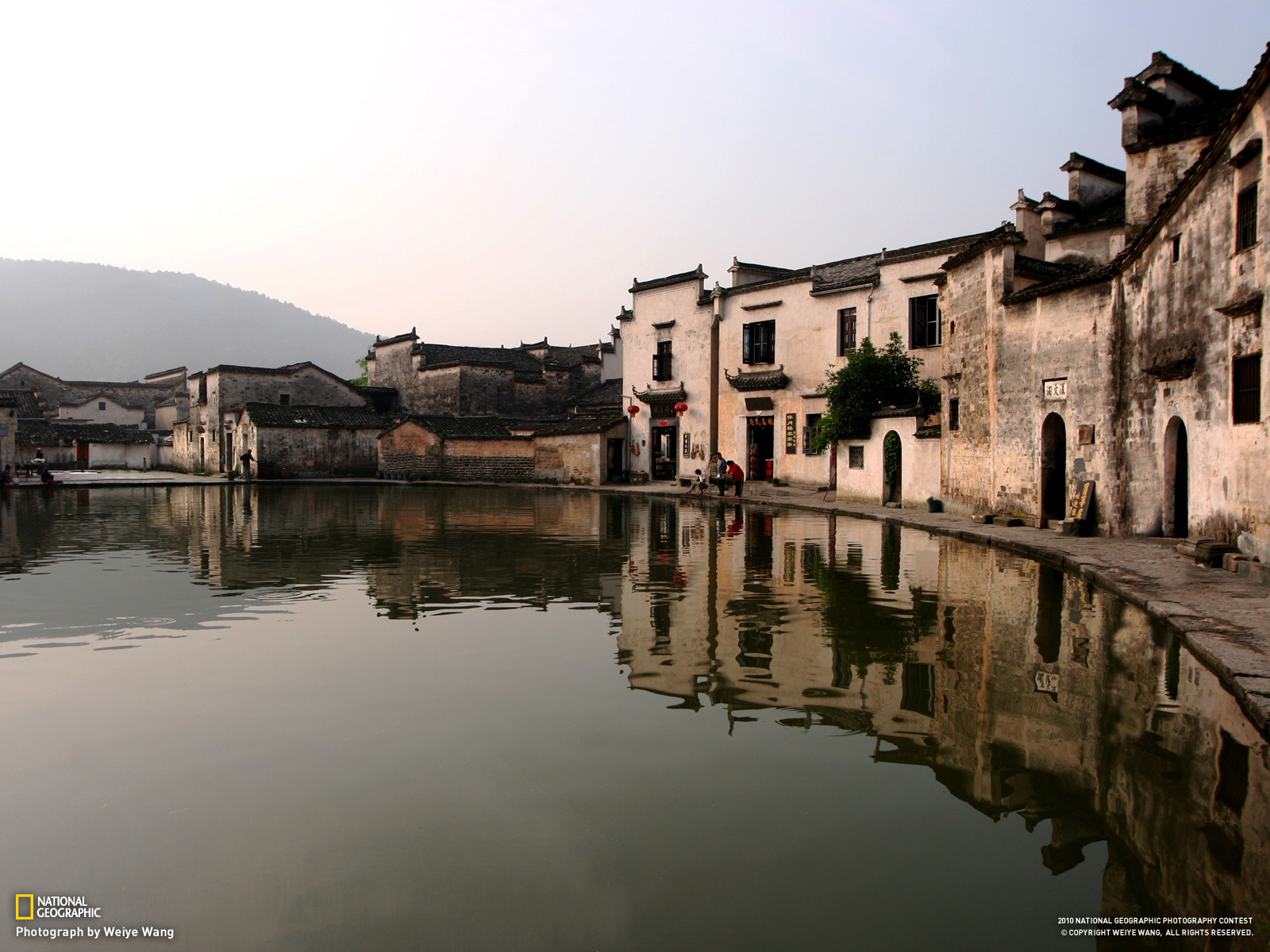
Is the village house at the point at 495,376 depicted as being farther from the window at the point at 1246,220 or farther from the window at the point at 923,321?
the window at the point at 1246,220

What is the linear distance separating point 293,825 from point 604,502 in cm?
2235

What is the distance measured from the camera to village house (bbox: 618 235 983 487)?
26.2 meters

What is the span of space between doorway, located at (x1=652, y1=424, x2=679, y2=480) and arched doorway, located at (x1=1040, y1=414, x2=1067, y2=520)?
64.3ft

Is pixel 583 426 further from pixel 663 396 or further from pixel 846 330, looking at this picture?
pixel 846 330

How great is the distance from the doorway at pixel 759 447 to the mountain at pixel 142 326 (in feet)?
326

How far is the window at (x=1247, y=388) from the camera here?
10188 millimetres

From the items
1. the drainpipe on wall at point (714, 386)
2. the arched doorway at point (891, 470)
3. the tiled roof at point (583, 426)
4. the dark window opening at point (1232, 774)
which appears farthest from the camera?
the tiled roof at point (583, 426)

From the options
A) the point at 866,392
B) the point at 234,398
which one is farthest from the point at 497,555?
the point at 234,398

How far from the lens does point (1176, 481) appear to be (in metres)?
13.3

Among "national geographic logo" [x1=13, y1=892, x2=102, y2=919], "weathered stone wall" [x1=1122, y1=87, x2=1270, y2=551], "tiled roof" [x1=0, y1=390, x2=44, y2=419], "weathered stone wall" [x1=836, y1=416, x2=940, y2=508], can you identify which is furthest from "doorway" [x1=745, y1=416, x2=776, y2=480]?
"tiled roof" [x1=0, y1=390, x2=44, y2=419]

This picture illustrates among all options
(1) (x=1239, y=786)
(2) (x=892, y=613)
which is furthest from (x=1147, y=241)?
(1) (x=1239, y=786)

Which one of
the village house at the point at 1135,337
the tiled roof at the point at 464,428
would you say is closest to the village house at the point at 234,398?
the tiled roof at the point at 464,428

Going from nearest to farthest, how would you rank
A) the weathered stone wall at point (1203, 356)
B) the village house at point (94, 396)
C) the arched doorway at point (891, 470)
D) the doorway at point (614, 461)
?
1. the weathered stone wall at point (1203, 356)
2. the arched doorway at point (891, 470)
3. the doorway at point (614, 461)
4. the village house at point (94, 396)

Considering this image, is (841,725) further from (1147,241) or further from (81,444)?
(81,444)
